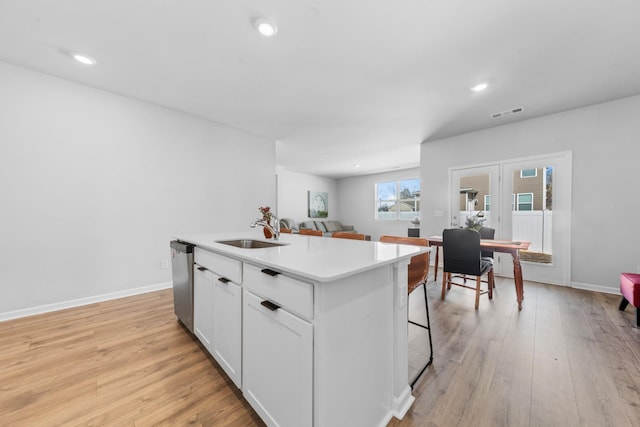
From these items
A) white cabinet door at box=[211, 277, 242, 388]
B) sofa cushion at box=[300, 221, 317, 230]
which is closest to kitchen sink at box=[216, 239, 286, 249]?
white cabinet door at box=[211, 277, 242, 388]

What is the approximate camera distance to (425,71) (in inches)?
97.7

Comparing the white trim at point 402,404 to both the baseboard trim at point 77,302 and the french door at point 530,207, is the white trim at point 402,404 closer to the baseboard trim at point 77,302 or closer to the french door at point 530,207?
the french door at point 530,207

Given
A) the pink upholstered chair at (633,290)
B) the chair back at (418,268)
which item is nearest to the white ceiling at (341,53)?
the chair back at (418,268)

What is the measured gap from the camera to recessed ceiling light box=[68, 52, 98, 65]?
2252mm

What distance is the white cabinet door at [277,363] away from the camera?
0.93 m

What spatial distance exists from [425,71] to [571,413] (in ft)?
9.35

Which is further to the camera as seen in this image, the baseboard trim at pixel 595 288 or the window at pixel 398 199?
the window at pixel 398 199

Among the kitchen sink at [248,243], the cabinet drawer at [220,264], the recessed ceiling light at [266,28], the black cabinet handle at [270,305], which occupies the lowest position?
the black cabinet handle at [270,305]

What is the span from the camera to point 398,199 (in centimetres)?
820

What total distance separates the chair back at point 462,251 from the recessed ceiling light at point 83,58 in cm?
423

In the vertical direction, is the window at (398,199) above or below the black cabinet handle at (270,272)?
above

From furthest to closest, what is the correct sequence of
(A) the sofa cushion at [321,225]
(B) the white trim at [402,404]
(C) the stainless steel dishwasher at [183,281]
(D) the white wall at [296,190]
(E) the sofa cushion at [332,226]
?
(E) the sofa cushion at [332,226]
(A) the sofa cushion at [321,225]
(D) the white wall at [296,190]
(C) the stainless steel dishwasher at [183,281]
(B) the white trim at [402,404]

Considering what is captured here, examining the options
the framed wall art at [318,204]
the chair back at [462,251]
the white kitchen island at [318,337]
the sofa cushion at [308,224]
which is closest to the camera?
the white kitchen island at [318,337]

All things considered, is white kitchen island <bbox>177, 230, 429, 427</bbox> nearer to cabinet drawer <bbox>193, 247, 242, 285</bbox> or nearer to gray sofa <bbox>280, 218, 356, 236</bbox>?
cabinet drawer <bbox>193, 247, 242, 285</bbox>
